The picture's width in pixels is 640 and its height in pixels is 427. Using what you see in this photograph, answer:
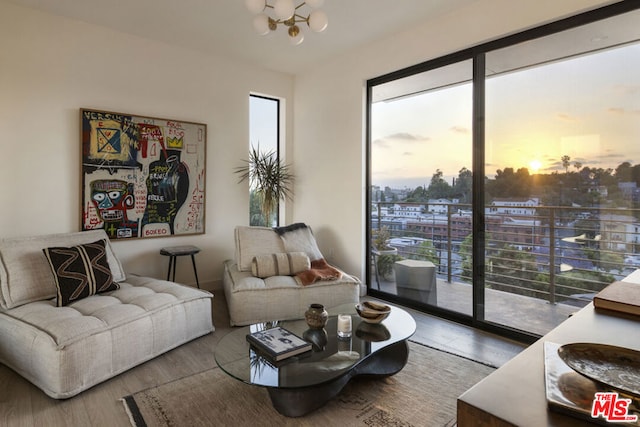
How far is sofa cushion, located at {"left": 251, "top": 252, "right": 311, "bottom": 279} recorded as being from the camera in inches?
140

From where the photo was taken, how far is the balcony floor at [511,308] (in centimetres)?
286

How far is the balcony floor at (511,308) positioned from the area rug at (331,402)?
2.58 feet

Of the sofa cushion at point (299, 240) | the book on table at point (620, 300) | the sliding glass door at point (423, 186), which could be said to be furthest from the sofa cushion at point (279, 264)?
the book on table at point (620, 300)

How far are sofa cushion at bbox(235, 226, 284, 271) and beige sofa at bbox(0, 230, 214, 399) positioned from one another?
2.37 feet

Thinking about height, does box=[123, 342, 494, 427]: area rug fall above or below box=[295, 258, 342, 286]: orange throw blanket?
below

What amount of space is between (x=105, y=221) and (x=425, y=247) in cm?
337

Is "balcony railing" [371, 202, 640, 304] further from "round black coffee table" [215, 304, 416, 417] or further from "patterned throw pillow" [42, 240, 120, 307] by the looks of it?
"patterned throw pillow" [42, 240, 120, 307]

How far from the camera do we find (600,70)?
2576 millimetres

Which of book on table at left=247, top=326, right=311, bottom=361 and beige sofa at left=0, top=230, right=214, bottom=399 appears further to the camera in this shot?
beige sofa at left=0, top=230, right=214, bottom=399

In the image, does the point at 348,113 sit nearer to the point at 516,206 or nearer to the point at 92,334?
the point at 516,206

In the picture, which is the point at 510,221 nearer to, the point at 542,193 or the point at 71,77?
the point at 542,193

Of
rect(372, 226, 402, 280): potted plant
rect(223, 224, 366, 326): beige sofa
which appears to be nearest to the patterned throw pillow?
rect(223, 224, 366, 326): beige sofa

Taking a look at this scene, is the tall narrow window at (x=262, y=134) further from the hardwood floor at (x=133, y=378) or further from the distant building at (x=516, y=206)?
the distant building at (x=516, y=206)

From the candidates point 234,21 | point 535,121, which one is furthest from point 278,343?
point 234,21
